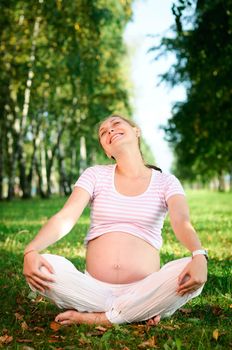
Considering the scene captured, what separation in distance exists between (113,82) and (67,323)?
30760mm

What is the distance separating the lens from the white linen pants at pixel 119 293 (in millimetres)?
3885

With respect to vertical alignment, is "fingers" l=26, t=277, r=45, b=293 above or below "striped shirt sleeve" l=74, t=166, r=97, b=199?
below

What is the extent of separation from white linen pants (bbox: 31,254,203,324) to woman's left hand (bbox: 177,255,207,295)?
84 millimetres

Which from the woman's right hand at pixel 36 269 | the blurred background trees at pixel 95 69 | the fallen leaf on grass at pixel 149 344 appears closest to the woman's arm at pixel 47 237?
the woman's right hand at pixel 36 269

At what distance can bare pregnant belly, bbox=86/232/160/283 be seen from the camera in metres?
4.20

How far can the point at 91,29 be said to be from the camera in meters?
18.6

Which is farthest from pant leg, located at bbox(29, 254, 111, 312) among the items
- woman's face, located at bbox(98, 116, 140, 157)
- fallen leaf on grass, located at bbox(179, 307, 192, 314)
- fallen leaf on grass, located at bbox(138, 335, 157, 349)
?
woman's face, located at bbox(98, 116, 140, 157)

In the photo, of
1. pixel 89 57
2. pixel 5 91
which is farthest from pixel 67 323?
pixel 5 91

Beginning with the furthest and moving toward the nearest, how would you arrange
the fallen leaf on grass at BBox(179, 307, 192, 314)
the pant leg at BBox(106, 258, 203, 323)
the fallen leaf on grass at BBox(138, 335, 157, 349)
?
1. the fallen leaf on grass at BBox(179, 307, 192, 314)
2. the pant leg at BBox(106, 258, 203, 323)
3. the fallen leaf on grass at BBox(138, 335, 157, 349)

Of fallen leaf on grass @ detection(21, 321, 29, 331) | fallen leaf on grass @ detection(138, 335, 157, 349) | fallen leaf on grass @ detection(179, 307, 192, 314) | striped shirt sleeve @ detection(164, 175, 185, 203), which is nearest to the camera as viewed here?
fallen leaf on grass @ detection(138, 335, 157, 349)

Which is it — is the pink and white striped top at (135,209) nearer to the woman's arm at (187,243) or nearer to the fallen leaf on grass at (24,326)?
the woman's arm at (187,243)

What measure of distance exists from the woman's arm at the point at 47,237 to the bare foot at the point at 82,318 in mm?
351

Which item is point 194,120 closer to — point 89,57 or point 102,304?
point 89,57

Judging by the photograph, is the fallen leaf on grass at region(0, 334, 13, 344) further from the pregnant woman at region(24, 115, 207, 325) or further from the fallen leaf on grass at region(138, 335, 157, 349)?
the fallen leaf on grass at region(138, 335, 157, 349)
